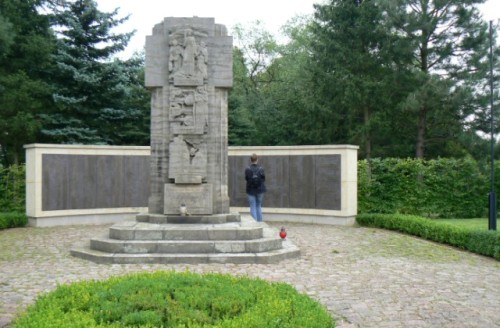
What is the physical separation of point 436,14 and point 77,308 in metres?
24.7

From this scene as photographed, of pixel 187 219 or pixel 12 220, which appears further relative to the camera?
pixel 12 220

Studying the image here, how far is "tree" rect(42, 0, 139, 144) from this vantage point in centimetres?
2328

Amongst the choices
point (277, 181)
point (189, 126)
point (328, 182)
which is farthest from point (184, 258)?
point (277, 181)

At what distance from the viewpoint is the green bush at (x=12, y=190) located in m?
16.7

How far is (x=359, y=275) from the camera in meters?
8.65

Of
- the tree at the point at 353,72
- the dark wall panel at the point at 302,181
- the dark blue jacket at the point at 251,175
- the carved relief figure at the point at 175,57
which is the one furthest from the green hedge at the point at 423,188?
the tree at the point at 353,72

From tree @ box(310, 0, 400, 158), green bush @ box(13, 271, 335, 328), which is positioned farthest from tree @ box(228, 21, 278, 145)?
green bush @ box(13, 271, 335, 328)

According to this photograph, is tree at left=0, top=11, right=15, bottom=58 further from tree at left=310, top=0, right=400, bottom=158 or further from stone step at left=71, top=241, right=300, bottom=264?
tree at left=310, top=0, right=400, bottom=158

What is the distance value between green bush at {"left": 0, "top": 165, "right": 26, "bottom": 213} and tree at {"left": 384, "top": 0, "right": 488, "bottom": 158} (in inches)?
690

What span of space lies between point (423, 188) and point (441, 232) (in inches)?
201

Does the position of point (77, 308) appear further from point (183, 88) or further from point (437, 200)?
point (437, 200)

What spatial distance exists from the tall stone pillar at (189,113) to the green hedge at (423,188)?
659cm

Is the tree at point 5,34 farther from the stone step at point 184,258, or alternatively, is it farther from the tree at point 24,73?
the stone step at point 184,258

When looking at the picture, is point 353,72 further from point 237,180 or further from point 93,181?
point 93,181
